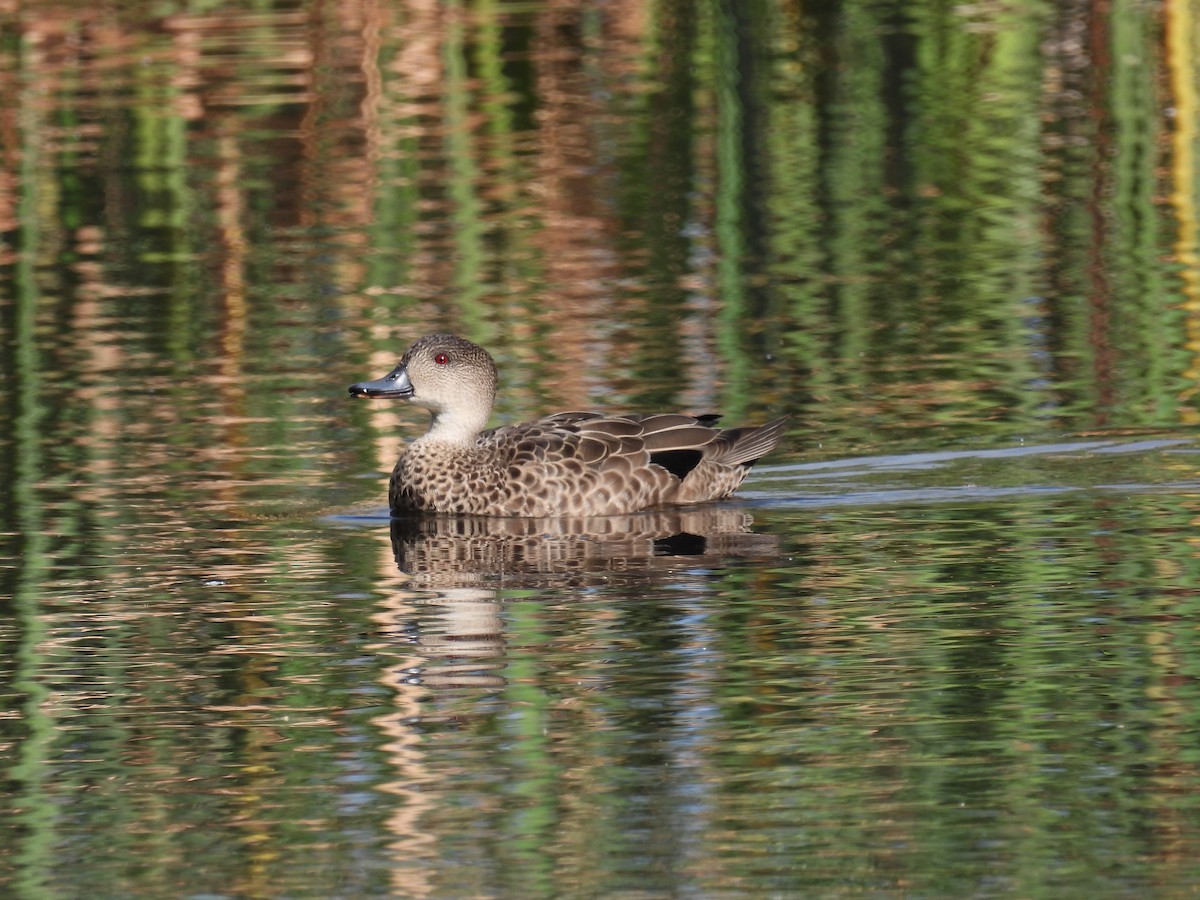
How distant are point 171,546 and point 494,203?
8.33 m

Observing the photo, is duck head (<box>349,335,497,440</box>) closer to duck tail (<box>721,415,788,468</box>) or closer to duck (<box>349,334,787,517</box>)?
duck (<box>349,334,787,517</box>)

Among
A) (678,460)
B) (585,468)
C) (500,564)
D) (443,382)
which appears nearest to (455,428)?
(443,382)

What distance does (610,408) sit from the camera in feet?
42.3

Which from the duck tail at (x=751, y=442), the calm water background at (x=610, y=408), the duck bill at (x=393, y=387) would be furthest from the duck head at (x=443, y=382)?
the duck tail at (x=751, y=442)

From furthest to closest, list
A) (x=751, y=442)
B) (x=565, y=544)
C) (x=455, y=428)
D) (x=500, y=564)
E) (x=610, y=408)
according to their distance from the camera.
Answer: (x=610, y=408)
(x=455, y=428)
(x=751, y=442)
(x=565, y=544)
(x=500, y=564)

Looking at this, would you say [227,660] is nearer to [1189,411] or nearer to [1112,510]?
[1112,510]

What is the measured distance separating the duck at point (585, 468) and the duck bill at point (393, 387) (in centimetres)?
20

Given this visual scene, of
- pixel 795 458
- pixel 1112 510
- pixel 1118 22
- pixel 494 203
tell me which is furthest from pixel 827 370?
pixel 1118 22

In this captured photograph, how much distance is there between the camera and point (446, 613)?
9.38 metres

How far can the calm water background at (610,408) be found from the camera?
6891 mm

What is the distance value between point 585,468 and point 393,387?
1.07 meters

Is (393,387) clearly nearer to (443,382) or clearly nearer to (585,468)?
(443,382)

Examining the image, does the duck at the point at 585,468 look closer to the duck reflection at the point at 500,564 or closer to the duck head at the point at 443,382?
the duck reflection at the point at 500,564

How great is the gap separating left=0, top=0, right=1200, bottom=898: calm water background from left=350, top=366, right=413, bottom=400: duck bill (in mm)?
438
